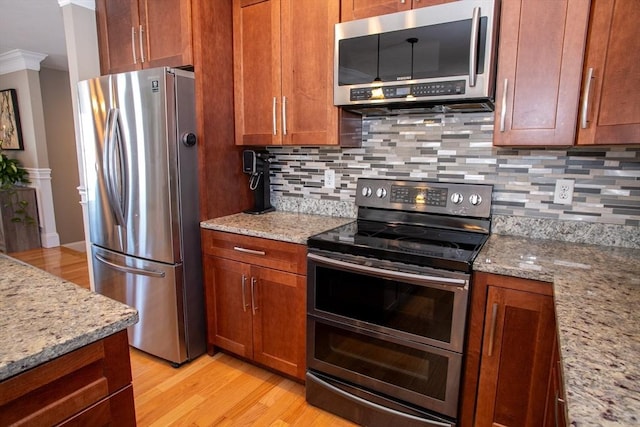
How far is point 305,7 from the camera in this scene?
6.40ft

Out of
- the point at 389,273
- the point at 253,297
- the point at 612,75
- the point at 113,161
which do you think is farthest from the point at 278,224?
the point at 612,75

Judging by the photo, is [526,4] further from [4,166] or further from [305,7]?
[4,166]

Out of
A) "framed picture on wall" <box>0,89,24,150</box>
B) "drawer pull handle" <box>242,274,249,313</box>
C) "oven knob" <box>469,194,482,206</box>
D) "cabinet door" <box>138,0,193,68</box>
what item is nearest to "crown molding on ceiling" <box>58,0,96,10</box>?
"cabinet door" <box>138,0,193,68</box>

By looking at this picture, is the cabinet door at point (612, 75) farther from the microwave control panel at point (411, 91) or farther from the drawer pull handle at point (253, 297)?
the drawer pull handle at point (253, 297)

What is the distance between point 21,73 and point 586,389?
5830 mm

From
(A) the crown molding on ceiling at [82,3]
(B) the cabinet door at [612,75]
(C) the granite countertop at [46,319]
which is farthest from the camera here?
(A) the crown molding on ceiling at [82,3]

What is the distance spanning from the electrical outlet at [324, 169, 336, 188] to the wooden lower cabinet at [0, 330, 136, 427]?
1608mm

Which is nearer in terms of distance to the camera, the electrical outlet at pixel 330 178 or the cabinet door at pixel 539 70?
the cabinet door at pixel 539 70

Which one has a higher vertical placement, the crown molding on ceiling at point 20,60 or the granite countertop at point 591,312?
the crown molding on ceiling at point 20,60

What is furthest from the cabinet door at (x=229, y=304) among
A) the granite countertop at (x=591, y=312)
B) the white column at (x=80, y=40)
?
the granite countertop at (x=591, y=312)

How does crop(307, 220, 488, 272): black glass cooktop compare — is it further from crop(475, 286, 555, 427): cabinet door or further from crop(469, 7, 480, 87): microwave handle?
crop(469, 7, 480, 87): microwave handle

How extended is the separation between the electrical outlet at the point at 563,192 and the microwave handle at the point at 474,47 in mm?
655

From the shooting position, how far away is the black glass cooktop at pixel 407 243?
4.80ft

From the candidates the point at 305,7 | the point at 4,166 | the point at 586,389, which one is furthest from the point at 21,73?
the point at 586,389
